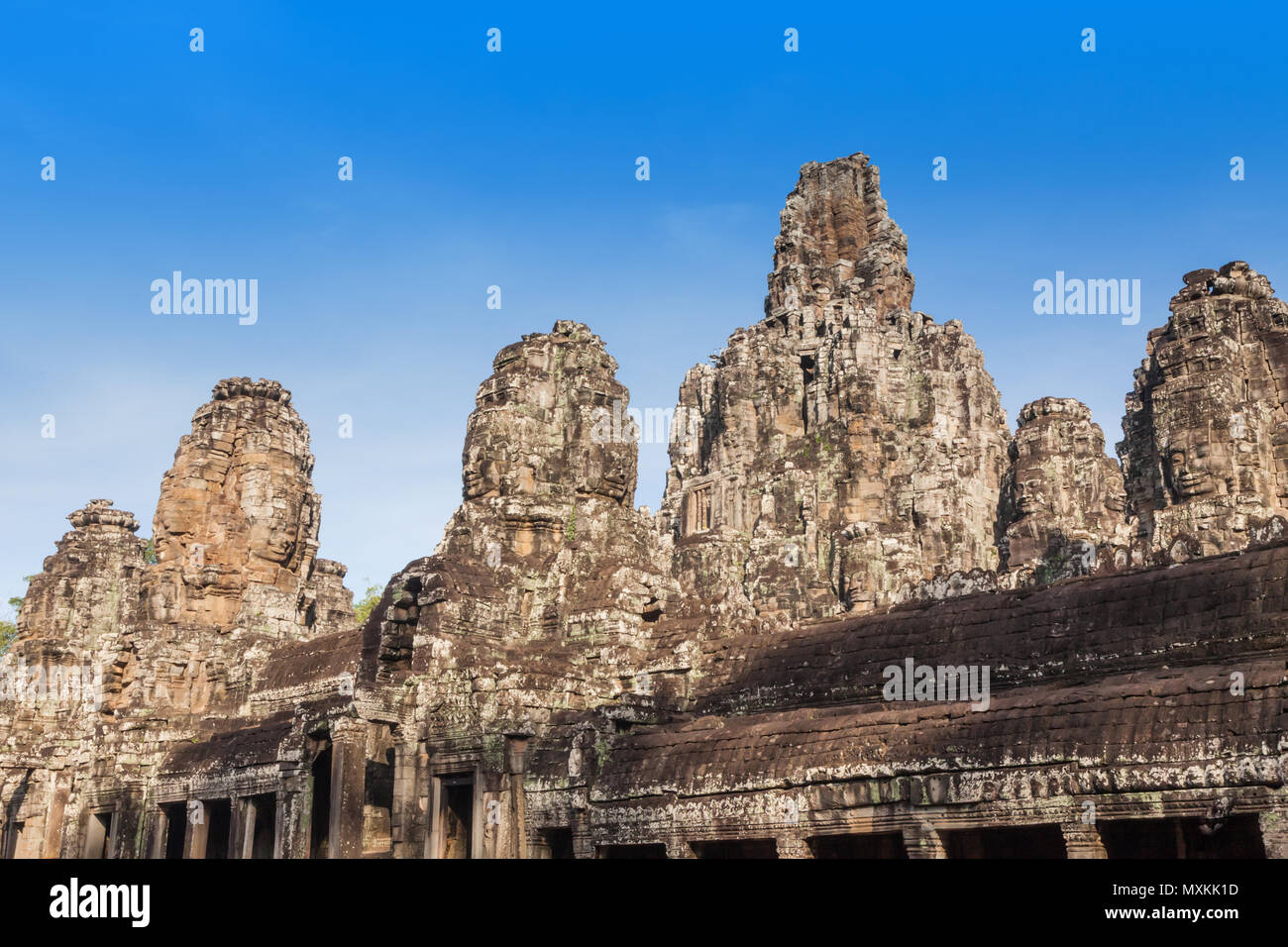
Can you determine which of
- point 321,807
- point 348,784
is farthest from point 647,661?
point 321,807

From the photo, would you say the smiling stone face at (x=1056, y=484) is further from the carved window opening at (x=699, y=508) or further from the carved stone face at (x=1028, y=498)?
the carved window opening at (x=699, y=508)

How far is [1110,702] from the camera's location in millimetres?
14031

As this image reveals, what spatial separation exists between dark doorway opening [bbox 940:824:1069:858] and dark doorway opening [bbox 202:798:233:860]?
45.7 feet

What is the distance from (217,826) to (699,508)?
3414 cm

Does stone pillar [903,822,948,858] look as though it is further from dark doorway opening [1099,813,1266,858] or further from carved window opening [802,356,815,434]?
carved window opening [802,356,815,434]

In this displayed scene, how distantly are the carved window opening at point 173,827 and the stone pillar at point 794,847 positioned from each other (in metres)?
14.1

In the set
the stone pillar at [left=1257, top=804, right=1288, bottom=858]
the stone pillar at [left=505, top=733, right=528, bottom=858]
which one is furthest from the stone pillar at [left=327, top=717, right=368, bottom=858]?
the stone pillar at [left=1257, top=804, right=1288, bottom=858]

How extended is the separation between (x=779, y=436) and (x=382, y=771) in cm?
3469

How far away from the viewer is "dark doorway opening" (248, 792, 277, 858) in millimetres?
23406

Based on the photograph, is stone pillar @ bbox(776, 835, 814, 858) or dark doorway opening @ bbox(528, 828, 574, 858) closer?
stone pillar @ bbox(776, 835, 814, 858)

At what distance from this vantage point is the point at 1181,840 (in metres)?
15.3

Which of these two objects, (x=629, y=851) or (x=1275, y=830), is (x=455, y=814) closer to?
(x=629, y=851)

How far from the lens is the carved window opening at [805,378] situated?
55.1 m
